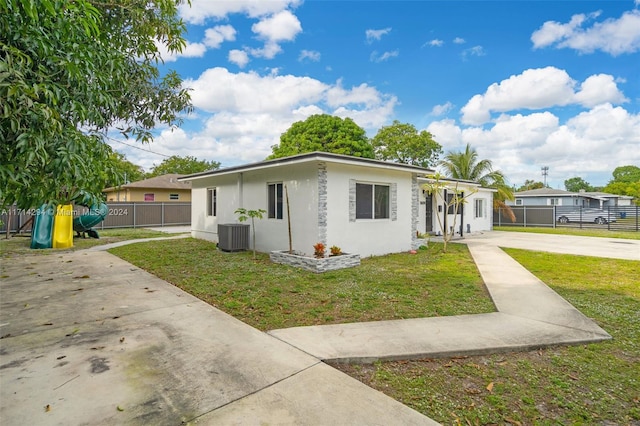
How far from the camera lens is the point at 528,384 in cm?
290

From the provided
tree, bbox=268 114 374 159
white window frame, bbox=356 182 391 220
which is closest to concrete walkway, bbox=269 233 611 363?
white window frame, bbox=356 182 391 220

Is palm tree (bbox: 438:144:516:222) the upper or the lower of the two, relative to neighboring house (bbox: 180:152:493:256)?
upper

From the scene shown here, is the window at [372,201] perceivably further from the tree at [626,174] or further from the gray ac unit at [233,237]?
the tree at [626,174]

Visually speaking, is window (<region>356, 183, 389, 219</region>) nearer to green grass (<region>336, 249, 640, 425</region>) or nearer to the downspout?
the downspout

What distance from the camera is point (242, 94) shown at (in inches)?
629

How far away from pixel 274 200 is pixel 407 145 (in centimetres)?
2308

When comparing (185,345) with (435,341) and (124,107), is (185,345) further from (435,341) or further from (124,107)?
(124,107)

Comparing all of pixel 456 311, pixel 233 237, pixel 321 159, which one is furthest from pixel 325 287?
pixel 233 237

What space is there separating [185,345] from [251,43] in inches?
474

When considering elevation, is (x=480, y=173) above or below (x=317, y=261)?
above

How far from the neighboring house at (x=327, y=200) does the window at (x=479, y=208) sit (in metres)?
9.15

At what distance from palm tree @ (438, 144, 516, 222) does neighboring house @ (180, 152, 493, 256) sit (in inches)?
454

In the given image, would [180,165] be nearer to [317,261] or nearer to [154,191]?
[154,191]

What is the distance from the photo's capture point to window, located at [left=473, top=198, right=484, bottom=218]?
18875 millimetres
